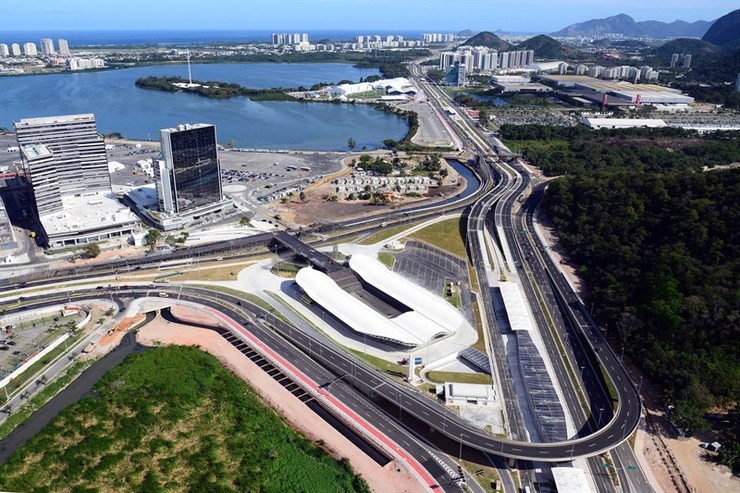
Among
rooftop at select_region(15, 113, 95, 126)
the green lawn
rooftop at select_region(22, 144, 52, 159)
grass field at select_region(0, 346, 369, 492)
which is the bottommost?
grass field at select_region(0, 346, 369, 492)

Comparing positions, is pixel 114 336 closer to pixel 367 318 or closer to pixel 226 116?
pixel 367 318

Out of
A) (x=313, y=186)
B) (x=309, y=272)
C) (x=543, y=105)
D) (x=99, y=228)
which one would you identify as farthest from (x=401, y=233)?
(x=543, y=105)

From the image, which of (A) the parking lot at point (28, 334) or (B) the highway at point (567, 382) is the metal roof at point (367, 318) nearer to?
(B) the highway at point (567, 382)

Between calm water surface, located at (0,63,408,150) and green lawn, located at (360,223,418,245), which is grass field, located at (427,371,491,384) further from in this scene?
calm water surface, located at (0,63,408,150)

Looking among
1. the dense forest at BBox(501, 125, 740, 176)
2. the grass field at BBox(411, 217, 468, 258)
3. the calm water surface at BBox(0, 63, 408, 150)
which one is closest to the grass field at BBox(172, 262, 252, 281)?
the grass field at BBox(411, 217, 468, 258)

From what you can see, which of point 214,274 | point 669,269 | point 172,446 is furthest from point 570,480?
point 214,274

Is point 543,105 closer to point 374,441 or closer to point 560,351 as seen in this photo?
point 560,351
